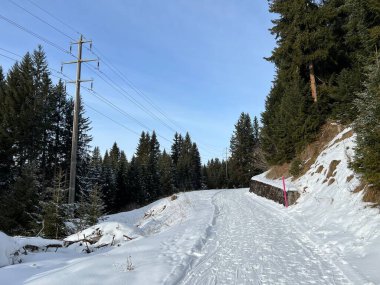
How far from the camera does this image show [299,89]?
23781mm

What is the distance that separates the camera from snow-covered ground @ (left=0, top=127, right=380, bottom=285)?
595 centimetres

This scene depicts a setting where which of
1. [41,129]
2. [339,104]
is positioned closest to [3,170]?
[41,129]

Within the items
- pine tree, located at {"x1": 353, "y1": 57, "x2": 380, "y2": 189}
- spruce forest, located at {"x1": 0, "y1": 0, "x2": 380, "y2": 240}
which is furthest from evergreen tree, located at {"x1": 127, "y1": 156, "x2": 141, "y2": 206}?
pine tree, located at {"x1": 353, "y1": 57, "x2": 380, "y2": 189}

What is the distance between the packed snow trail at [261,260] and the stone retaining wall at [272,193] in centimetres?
648

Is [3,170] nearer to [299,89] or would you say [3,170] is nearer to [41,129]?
[41,129]

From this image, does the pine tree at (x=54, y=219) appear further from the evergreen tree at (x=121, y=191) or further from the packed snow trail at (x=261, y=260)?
the evergreen tree at (x=121, y=191)

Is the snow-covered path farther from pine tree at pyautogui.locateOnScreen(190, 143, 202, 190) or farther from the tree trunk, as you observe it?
pine tree at pyautogui.locateOnScreen(190, 143, 202, 190)

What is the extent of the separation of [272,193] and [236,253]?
14.4 meters

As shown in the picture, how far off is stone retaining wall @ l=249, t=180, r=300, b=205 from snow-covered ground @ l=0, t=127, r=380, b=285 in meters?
4.16

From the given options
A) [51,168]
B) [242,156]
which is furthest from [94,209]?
[242,156]

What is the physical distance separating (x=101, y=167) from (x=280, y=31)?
41.9 metres

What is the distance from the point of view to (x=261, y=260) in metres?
7.18

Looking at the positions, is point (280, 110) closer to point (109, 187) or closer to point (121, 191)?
point (109, 187)

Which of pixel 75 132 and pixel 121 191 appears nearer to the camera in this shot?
pixel 75 132
